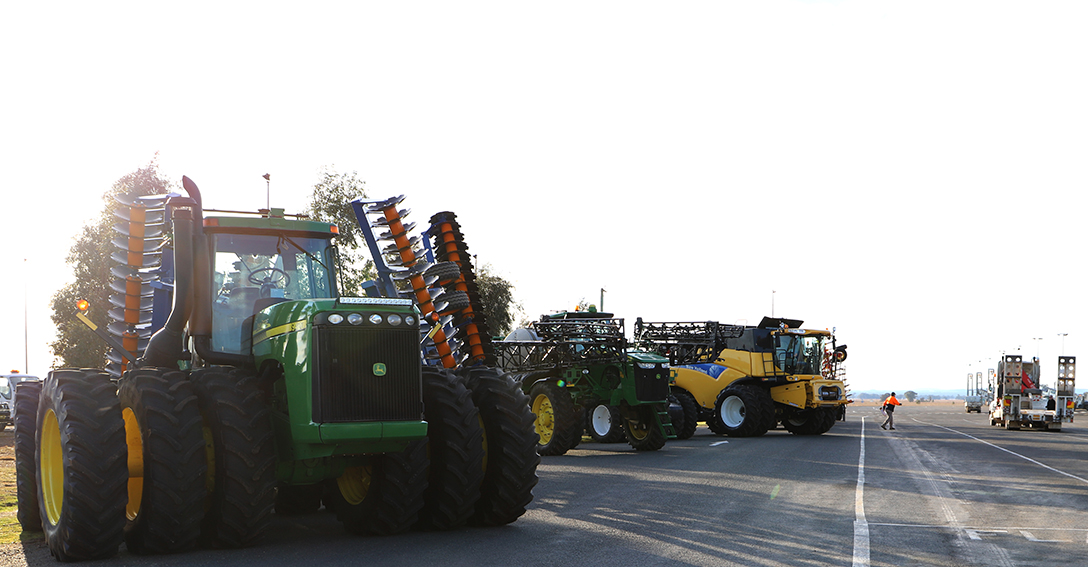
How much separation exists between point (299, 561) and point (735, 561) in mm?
3704

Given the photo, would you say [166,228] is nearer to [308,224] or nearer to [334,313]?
[308,224]

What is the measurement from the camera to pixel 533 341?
2338 cm

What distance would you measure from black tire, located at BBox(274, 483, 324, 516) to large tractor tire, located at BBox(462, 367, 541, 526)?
7.13 feet

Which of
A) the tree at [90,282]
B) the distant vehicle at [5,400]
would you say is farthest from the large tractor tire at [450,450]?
the tree at [90,282]

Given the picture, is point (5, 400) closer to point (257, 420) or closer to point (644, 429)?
point (644, 429)

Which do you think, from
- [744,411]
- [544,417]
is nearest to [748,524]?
[544,417]

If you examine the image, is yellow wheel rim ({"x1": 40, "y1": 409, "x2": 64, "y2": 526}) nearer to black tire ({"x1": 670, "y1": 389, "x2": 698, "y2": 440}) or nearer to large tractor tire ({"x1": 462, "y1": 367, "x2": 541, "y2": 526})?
large tractor tire ({"x1": 462, "y1": 367, "x2": 541, "y2": 526})

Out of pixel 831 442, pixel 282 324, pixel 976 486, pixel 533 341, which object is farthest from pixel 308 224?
pixel 831 442

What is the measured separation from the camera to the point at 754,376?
2928 cm

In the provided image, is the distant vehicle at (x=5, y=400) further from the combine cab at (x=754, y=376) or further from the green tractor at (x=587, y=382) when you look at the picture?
the combine cab at (x=754, y=376)

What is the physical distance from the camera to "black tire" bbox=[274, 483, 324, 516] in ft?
34.8

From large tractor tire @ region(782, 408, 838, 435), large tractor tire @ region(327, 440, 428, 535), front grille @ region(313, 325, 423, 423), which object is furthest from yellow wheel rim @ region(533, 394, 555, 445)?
front grille @ region(313, 325, 423, 423)

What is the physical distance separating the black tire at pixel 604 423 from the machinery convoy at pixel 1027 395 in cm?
2325

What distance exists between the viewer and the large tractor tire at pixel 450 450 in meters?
8.95
